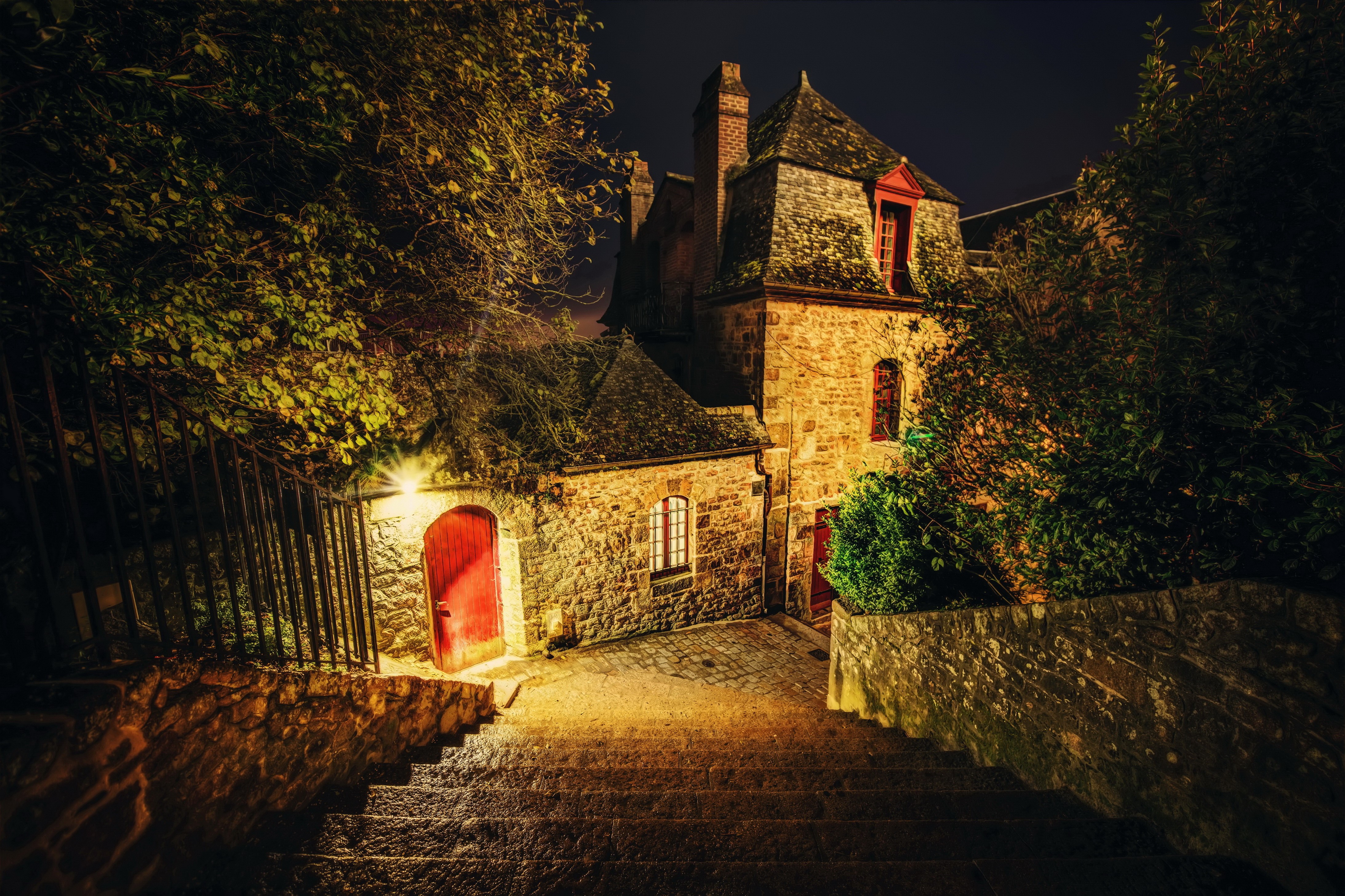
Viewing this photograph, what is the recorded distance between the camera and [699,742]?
14.8 ft

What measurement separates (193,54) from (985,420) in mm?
6620

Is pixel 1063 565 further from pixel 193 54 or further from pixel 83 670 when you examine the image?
pixel 193 54

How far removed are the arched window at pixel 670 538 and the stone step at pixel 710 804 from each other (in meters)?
6.46

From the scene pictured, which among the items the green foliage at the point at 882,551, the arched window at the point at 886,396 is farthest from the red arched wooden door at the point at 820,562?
the green foliage at the point at 882,551

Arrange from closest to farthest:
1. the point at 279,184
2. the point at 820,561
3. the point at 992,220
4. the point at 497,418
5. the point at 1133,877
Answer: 1. the point at 1133,877
2. the point at 279,184
3. the point at 497,418
4. the point at 820,561
5. the point at 992,220

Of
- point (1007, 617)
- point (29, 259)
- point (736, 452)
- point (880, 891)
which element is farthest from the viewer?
point (736, 452)

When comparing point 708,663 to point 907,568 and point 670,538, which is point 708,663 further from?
point 907,568

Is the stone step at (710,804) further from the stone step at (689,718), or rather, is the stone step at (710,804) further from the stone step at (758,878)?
the stone step at (689,718)

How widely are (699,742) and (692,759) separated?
18.9 inches

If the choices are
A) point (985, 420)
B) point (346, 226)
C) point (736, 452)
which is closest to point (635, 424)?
point (736, 452)

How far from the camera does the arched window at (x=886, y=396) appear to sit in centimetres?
1188

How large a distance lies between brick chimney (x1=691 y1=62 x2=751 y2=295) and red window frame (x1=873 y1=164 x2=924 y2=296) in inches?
135

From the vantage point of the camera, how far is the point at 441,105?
4.93 metres

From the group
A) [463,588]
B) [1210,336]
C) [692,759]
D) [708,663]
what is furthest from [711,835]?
[463,588]
